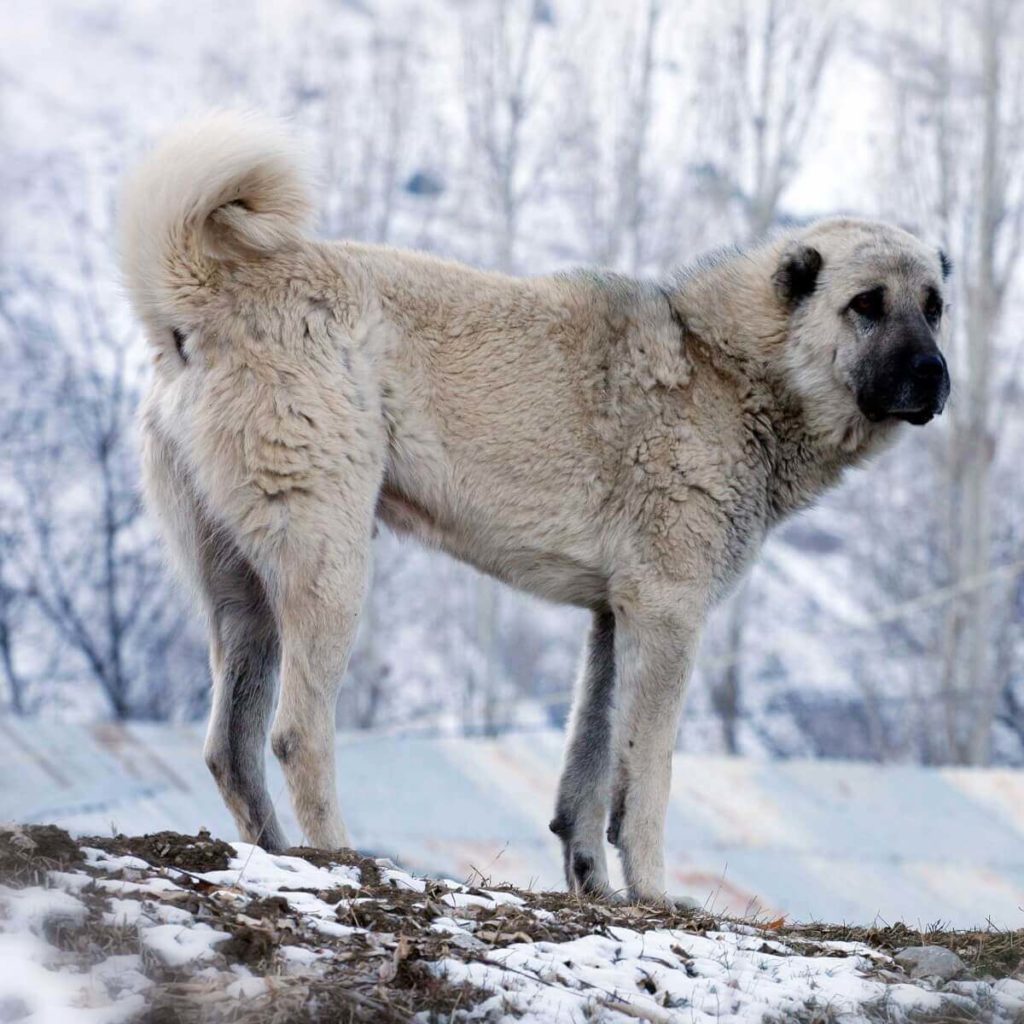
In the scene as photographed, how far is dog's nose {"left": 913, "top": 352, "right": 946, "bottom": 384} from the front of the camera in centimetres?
567

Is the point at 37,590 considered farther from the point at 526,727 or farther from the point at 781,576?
the point at 781,576

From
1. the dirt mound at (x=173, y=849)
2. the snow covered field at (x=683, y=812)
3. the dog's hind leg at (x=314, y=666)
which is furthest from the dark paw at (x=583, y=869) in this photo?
the snow covered field at (x=683, y=812)

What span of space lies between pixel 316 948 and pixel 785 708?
29.0 meters

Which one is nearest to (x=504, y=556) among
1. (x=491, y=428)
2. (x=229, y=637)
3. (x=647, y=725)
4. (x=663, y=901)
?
(x=491, y=428)

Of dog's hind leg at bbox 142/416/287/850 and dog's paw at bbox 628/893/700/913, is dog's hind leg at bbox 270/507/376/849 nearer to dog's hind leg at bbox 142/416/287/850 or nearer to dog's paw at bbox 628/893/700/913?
dog's hind leg at bbox 142/416/287/850

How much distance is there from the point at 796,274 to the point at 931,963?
298 centimetres

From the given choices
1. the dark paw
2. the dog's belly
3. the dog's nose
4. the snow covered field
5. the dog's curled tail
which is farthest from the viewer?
the snow covered field

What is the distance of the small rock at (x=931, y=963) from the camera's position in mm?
4090

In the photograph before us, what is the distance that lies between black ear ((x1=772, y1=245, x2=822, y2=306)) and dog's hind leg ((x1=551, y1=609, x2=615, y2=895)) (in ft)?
5.11

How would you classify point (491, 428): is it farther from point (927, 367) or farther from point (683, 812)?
point (683, 812)

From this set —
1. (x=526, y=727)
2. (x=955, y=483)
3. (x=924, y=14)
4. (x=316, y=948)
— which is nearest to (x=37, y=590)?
(x=526, y=727)

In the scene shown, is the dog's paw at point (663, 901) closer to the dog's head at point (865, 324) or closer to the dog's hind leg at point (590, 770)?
the dog's hind leg at point (590, 770)

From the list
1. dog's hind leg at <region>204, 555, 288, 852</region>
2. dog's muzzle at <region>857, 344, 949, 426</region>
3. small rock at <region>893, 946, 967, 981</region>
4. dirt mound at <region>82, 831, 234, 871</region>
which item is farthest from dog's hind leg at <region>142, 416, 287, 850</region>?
dog's muzzle at <region>857, 344, 949, 426</region>

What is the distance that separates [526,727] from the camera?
23.7 m
